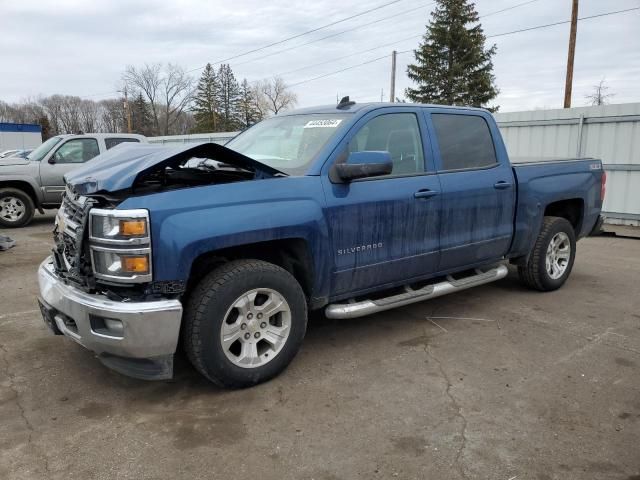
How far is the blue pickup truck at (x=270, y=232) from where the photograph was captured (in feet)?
9.57

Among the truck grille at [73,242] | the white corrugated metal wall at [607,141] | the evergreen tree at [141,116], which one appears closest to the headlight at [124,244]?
the truck grille at [73,242]

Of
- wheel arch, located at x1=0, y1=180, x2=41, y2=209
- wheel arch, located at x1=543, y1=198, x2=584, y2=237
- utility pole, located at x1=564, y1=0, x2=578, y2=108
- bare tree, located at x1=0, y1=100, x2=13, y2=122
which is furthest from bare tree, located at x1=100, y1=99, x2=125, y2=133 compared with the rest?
wheel arch, located at x1=543, y1=198, x2=584, y2=237

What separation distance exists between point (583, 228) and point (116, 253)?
202 inches

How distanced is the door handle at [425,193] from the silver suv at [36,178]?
8.40 metres

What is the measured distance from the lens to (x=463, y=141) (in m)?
4.62

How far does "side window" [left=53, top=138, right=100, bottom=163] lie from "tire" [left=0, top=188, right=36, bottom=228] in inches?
39.3

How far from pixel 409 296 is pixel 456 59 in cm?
3520

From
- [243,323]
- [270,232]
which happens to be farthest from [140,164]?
[243,323]

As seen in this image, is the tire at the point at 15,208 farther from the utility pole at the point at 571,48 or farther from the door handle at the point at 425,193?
the utility pole at the point at 571,48

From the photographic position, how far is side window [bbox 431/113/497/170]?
14.5ft

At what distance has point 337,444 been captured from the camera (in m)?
2.75

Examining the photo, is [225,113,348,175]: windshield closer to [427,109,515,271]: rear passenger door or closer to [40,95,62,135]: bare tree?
[427,109,515,271]: rear passenger door

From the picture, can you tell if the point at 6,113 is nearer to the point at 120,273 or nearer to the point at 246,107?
the point at 246,107

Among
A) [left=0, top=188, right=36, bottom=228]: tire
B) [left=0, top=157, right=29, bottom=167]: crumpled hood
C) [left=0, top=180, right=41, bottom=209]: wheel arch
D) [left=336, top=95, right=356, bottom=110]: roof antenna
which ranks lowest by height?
[left=0, top=188, right=36, bottom=228]: tire
